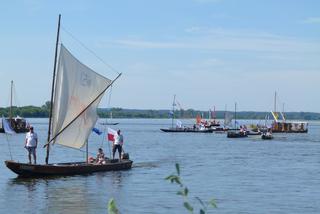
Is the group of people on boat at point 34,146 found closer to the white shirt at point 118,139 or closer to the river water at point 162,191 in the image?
the white shirt at point 118,139

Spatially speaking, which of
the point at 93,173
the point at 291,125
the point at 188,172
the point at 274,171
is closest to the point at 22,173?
the point at 93,173

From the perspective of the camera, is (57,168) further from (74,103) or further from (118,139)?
(118,139)

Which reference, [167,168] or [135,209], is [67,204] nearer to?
[135,209]

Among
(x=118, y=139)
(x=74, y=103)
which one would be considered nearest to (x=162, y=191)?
(x=74, y=103)

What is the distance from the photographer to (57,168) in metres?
34.4

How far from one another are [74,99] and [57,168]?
4.44 m

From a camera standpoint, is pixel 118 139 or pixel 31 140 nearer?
pixel 31 140

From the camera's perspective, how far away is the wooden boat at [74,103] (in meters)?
36.5

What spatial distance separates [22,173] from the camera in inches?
1316

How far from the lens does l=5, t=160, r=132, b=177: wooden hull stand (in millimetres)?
33094

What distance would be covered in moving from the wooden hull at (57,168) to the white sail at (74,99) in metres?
1.57

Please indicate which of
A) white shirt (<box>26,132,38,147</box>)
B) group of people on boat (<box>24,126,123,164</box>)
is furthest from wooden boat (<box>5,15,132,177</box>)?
white shirt (<box>26,132,38,147</box>)

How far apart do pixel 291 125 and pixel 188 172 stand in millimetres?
100957

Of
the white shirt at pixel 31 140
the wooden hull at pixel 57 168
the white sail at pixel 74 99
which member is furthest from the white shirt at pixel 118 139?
the white shirt at pixel 31 140
